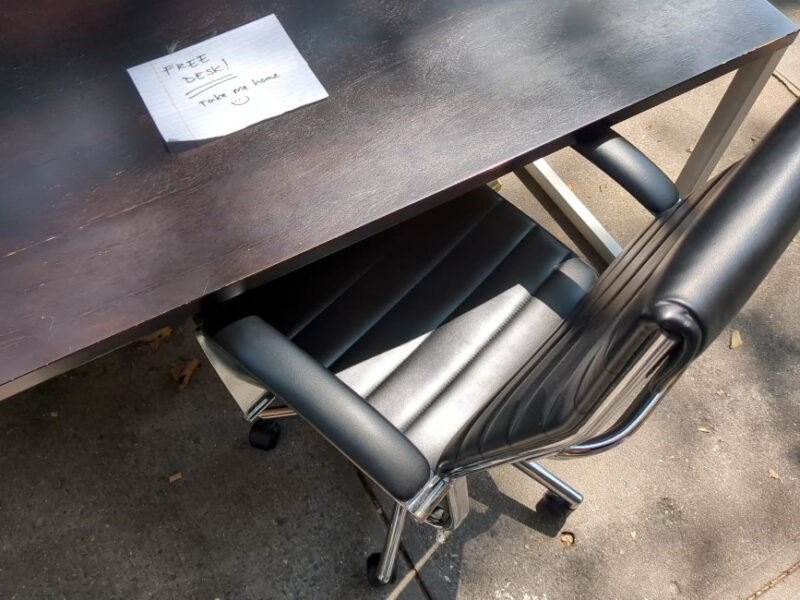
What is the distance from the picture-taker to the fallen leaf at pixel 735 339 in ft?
6.16

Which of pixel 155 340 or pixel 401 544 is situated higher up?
pixel 155 340

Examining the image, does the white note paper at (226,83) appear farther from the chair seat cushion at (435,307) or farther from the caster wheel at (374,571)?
the caster wheel at (374,571)

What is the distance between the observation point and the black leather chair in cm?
62

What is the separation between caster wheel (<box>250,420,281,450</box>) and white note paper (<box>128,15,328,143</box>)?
0.76 meters

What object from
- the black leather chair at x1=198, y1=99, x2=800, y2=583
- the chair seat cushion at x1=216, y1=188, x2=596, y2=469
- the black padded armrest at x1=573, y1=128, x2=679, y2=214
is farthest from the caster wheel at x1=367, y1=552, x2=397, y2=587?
the black padded armrest at x1=573, y1=128, x2=679, y2=214

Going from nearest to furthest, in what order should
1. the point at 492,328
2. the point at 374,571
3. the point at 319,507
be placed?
1. the point at 492,328
2. the point at 374,571
3. the point at 319,507

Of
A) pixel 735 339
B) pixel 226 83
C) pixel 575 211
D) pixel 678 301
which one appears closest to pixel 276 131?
pixel 226 83

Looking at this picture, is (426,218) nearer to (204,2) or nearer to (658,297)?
(204,2)

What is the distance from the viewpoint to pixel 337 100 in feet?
3.76

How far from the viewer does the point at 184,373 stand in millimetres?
1752

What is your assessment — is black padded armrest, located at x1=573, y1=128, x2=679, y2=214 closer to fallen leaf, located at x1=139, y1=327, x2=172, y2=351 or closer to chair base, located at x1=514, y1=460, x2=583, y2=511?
chair base, located at x1=514, y1=460, x2=583, y2=511

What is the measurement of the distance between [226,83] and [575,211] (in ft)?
3.73

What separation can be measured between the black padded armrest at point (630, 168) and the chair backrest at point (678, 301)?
299mm

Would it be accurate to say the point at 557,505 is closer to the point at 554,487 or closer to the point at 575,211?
the point at 554,487
